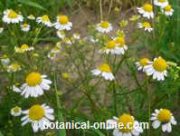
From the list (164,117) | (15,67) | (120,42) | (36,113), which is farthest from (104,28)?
(36,113)

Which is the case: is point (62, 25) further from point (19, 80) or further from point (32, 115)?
point (32, 115)

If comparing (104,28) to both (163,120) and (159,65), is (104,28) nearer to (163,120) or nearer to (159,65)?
(159,65)

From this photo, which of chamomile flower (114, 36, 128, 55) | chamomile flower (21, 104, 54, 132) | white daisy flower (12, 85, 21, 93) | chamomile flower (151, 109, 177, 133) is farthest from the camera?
white daisy flower (12, 85, 21, 93)

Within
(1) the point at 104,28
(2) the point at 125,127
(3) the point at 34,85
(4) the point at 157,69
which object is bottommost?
(2) the point at 125,127

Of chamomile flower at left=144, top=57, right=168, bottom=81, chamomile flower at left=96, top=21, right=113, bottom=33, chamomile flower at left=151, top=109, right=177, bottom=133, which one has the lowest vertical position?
chamomile flower at left=151, top=109, right=177, bottom=133

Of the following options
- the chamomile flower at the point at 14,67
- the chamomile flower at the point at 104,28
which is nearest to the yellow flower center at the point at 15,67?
the chamomile flower at the point at 14,67

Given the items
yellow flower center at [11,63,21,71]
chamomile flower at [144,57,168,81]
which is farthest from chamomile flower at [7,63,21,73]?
chamomile flower at [144,57,168,81]

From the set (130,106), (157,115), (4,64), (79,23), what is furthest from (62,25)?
(79,23)

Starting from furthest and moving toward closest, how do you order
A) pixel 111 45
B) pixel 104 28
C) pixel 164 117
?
1. pixel 104 28
2. pixel 111 45
3. pixel 164 117

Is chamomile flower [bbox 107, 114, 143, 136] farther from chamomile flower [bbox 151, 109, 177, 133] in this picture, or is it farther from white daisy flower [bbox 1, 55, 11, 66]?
white daisy flower [bbox 1, 55, 11, 66]

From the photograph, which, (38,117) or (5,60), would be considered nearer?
(38,117)
